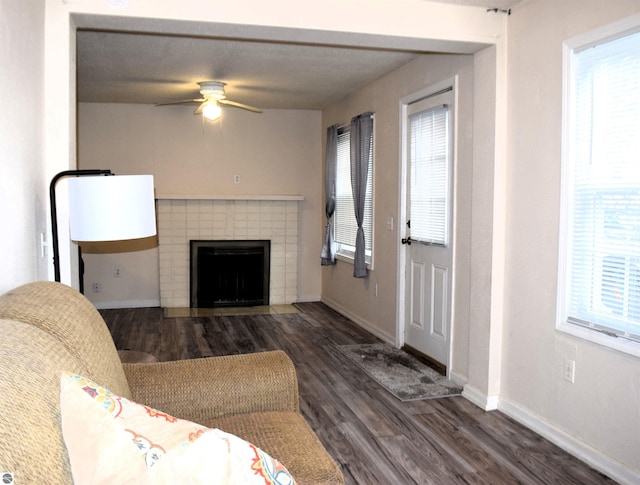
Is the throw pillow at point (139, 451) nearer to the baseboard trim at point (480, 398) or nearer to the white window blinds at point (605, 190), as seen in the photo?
the white window blinds at point (605, 190)

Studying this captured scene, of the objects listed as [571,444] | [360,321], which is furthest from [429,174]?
[571,444]

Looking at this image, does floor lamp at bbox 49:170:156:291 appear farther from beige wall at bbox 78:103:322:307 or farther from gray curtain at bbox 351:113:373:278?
beige wall at bbox 78:103:322:307

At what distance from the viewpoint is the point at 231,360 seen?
94.8 inches

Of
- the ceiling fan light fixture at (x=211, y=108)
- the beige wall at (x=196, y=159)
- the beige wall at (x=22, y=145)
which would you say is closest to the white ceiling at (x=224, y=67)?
the ceiling fan light fixture at (x=211, y=108)

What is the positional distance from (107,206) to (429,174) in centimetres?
300

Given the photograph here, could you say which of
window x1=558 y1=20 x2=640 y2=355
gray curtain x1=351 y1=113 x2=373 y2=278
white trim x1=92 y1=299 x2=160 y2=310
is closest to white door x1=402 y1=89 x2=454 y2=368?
gray curtain x1=351 y1=113 x2=373 y2=278

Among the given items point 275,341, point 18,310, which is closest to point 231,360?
point 18,310

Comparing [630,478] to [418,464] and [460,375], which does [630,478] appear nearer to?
[418,464]

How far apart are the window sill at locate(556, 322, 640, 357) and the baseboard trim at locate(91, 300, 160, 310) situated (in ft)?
17.5

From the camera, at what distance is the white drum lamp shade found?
2.33m

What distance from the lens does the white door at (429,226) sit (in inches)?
177

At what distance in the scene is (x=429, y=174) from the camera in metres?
4.79

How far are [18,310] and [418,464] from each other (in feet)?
6.78

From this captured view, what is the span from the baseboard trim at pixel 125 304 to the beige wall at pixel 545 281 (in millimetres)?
4839
